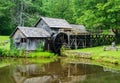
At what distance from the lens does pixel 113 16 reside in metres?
44.6

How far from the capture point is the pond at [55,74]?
77.7 ft

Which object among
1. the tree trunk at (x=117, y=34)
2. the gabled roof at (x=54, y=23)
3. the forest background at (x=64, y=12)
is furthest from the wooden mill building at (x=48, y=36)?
the tree trunk at (x=117, y=34)

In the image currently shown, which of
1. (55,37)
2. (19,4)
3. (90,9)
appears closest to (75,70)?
(55,37)

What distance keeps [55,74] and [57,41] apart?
19.8 m

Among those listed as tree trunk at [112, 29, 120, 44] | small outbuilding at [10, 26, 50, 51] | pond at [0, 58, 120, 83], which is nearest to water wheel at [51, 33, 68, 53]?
small outbuilding at [10, 26, 50, 51]

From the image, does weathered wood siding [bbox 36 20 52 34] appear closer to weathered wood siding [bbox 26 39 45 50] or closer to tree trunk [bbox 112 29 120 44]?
weathered wood siding [bbox 26 39 45 50]

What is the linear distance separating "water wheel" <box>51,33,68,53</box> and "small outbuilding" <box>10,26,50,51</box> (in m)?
1.98

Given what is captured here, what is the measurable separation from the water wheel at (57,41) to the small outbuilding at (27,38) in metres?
1.98

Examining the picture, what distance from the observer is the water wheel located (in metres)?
45.4

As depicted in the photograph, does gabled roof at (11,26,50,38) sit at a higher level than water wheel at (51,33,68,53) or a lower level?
higher

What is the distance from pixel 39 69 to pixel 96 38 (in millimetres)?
22866

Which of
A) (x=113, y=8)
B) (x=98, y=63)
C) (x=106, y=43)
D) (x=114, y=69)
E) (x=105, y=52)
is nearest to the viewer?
(x=114, y=69)

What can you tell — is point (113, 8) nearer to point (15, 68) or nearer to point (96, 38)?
point (96, 38)

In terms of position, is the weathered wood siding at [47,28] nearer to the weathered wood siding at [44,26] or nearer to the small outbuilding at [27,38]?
the weathered wood siding at [44,26]
